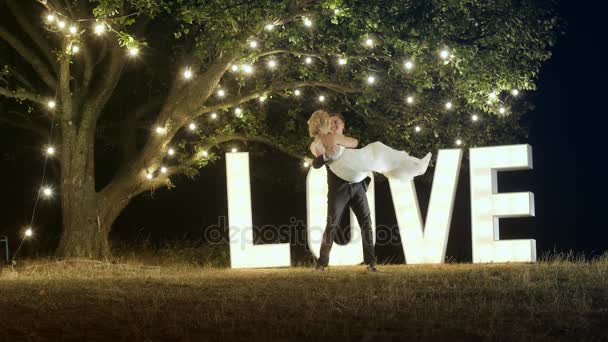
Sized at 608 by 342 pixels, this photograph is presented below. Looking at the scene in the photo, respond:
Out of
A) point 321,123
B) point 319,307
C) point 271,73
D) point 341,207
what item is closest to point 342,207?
point 341,207

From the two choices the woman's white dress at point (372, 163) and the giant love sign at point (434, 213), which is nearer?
the woman's white dress at point (372, 163)

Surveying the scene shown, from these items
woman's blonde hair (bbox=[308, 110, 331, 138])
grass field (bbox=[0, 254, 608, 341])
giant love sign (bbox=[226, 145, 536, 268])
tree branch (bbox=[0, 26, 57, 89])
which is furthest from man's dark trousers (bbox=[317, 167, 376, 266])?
tree branch (bbox=[0, 26, 57, 89])

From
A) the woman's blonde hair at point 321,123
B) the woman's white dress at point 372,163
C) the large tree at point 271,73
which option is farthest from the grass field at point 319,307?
the large tree at point 271,73

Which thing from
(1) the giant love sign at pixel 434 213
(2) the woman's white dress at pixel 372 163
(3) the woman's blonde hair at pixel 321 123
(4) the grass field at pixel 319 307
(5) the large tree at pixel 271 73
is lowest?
(4) the grass field at pixel 319 307

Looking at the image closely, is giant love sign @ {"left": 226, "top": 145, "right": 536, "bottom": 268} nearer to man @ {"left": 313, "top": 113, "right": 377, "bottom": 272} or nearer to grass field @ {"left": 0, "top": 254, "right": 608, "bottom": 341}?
man @ {"left": 313, "top": 113, "right": 377, "bottom": 272}

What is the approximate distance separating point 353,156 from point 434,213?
299 centimetres

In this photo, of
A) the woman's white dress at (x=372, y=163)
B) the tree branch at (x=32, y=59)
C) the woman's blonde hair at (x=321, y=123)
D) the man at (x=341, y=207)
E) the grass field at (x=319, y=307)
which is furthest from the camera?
the tree branch at (x=32, y=59)

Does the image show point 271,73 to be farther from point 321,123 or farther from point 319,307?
point 319,307

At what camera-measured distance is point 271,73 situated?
18.0 m

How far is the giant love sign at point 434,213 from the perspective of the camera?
1490cm

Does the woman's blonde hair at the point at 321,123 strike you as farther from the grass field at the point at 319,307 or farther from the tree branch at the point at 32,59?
the tree branch at the point at 32,59

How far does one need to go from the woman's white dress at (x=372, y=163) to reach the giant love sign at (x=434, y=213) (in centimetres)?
185

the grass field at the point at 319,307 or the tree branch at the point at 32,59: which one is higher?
the tree branch at the point at 32,59

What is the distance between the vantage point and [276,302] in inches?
362
